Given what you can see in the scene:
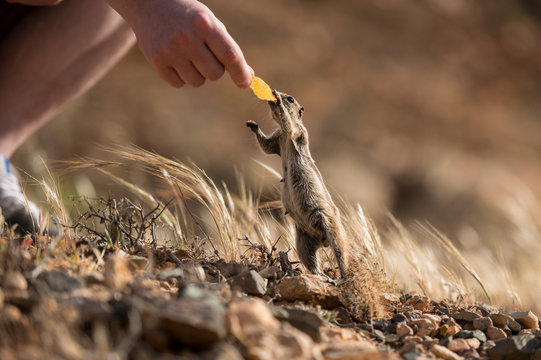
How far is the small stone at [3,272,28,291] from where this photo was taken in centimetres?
164

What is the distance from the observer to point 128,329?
145cm

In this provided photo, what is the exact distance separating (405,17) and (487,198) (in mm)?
8402

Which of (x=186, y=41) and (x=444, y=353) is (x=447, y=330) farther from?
(x=186, y=41)

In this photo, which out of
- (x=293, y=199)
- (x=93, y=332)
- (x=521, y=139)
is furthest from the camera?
(x=521, y=139)

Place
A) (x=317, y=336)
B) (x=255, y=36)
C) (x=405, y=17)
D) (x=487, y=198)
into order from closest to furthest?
(x=317, y=336) → (x=487, y=198) → (x=255, y=36) → (x=405, y=17)

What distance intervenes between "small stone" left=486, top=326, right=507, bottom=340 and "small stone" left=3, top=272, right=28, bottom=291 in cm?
193

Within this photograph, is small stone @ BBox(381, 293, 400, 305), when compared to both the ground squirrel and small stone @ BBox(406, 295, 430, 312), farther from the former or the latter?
the ground squirrel

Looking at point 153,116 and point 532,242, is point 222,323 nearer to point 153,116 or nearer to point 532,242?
point 532,242

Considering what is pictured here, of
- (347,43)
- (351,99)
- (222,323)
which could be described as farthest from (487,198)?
(222,323)

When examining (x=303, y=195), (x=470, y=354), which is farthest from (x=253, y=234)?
(x=470, y=354)

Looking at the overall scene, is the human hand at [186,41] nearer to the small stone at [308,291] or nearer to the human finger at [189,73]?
the human finger at [189,73]

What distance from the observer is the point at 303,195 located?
2.63 metres

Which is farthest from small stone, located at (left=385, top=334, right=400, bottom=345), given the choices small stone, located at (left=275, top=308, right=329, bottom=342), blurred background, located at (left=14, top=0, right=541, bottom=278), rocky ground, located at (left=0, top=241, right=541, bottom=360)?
blurred background, located at (left=14, top=0, right=541, bottom=278)

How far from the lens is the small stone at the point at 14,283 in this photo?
64.5 inches
